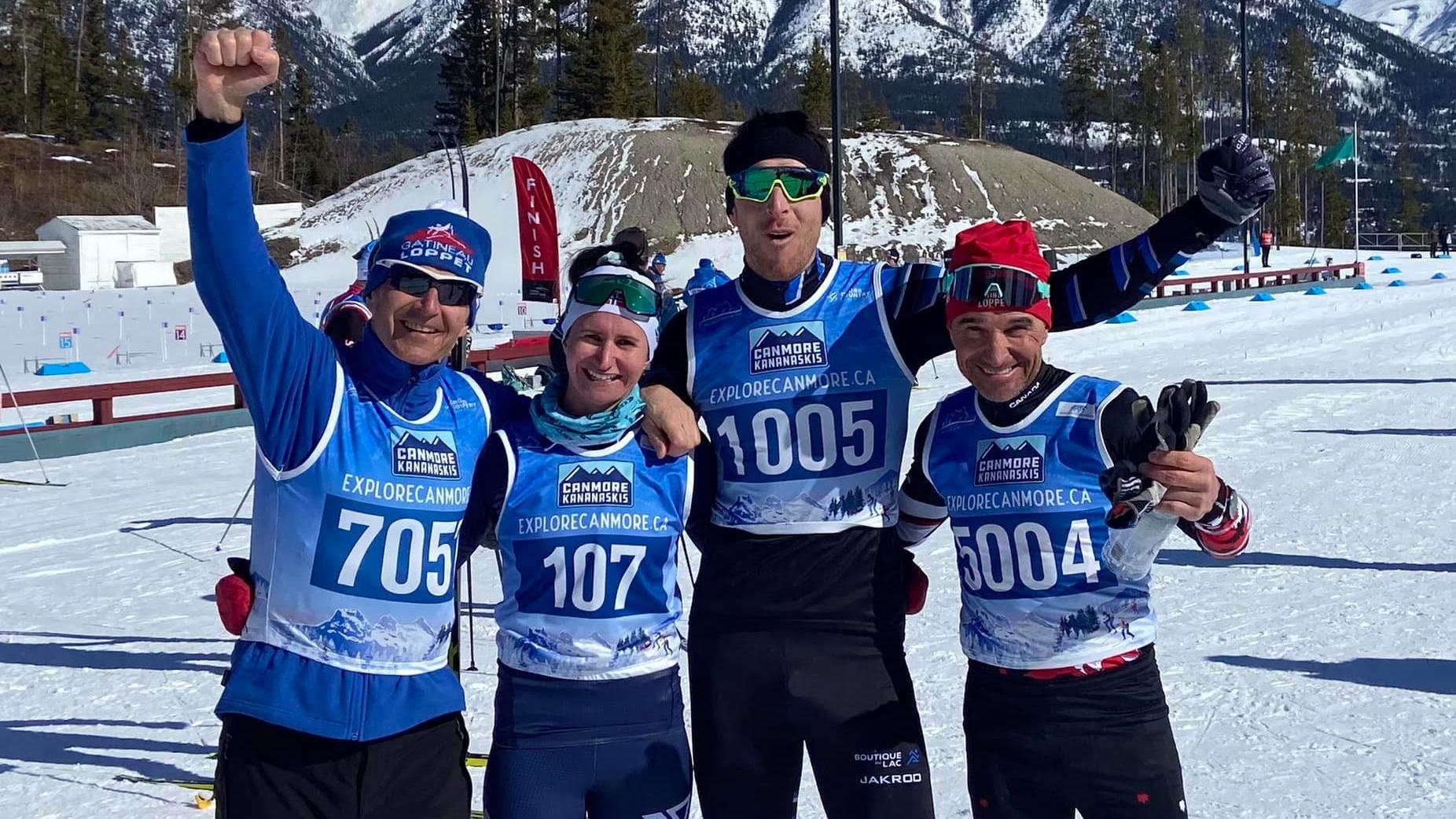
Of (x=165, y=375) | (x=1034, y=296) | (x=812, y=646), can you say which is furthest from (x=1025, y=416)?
(x=165, y=375)

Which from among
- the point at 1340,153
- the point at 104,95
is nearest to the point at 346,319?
the point at 1340,153

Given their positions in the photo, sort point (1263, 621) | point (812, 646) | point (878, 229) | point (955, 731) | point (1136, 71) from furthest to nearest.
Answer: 1. point (1136, 71)
2. point (878, 229)
3. point (1263, 621)
4. point (955, 731)
5. point (812, 646)

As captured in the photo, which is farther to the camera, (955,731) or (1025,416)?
(955,731)

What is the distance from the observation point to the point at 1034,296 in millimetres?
3135

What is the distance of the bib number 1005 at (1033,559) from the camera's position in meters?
3.09

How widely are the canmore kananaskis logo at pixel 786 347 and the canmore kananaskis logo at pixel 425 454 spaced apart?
83cm

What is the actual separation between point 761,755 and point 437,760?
820 millimetres

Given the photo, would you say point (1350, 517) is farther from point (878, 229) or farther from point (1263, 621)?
point (878, 229)

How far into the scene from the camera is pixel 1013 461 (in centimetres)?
313

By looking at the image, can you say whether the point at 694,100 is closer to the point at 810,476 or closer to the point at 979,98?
the point at 979,98

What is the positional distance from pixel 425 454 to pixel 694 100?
85.2 metres

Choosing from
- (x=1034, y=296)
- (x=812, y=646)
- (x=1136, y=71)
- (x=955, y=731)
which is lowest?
(x=955, y=731)

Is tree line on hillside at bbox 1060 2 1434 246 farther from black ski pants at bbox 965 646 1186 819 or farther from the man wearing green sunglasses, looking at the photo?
black ski pants at bbox 965 646 1186 819

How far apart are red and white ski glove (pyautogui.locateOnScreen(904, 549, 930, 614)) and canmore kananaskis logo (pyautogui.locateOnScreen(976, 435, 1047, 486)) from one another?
0.36 metres
